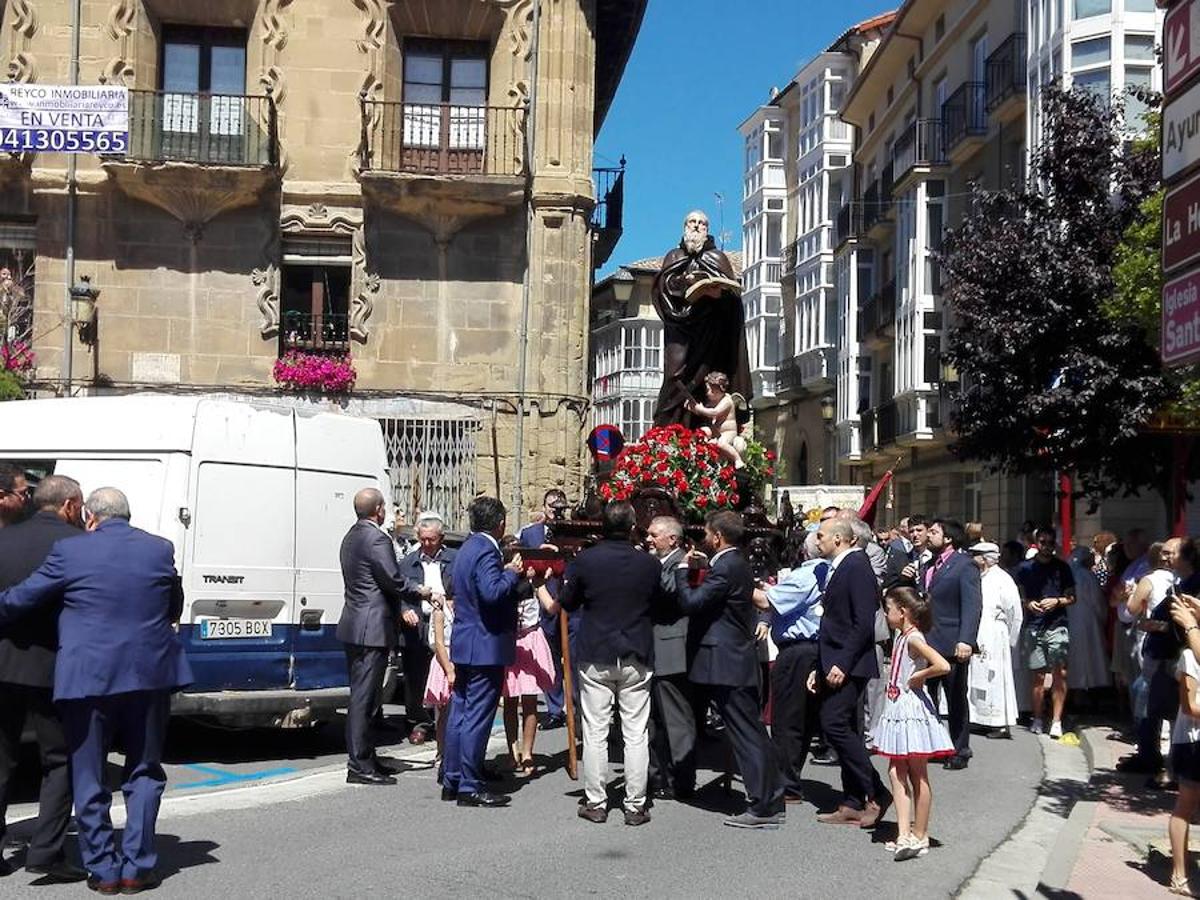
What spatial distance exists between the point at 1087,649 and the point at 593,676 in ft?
23.3

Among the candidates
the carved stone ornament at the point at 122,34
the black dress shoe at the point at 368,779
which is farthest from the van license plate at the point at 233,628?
the carved stone ornament at the point at 122,34

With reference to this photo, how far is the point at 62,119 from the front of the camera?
1953cm

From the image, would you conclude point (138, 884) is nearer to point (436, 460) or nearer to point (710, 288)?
point (710, 288)

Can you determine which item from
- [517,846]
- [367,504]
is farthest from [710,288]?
[517,846]

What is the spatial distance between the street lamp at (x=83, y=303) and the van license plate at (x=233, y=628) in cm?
1192

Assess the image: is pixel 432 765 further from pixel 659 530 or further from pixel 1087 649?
pixel 1087 649

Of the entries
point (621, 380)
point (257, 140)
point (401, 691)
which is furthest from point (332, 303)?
point (621, 380)

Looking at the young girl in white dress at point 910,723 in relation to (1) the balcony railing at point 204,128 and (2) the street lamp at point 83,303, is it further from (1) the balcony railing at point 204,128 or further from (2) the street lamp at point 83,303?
(1) the balcony railing at point 204,128

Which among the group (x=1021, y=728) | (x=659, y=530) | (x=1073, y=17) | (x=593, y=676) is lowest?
(x=1021, y=728)

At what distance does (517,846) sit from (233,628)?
3398 millimetres

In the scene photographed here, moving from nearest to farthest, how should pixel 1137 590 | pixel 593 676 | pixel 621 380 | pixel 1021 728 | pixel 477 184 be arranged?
pixel 593 676, pixel 1137 590, pixel 1021 728, pixel 477 184, pixel 621 380

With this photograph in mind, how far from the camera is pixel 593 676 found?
902 centimetres

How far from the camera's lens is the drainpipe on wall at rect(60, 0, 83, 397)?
22.2 meters

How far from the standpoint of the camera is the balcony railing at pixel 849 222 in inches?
1876
